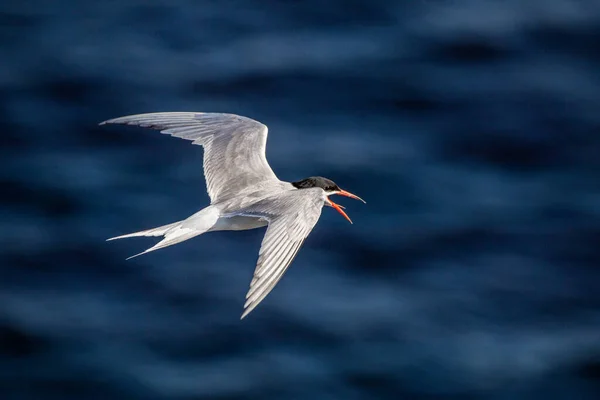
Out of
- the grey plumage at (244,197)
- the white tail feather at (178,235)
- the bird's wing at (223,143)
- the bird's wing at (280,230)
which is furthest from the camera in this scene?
the bird's wing at (223,143)

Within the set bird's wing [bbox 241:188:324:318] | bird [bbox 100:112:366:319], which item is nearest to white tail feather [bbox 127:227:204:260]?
bird [bbox 100:112:366:319]

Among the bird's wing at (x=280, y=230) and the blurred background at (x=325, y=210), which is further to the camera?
the blurred background at (x=325, y=210)

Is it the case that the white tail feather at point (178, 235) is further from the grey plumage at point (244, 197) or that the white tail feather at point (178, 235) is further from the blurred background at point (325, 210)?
the blurred background at point (325, 210)

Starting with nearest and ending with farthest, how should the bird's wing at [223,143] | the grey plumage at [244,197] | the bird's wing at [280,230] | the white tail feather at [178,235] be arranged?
the bird's wing at [280,230] → the grey plumage at [244,197] → the white tail feather at [178,235] → the bird's wing at [223,143]

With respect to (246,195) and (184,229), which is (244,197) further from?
(184,229)

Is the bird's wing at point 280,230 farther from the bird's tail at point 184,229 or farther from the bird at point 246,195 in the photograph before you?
the bird's tail at point 184,229

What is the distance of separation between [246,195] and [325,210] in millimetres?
4141

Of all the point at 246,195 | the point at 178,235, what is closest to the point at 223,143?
the point at 246,195

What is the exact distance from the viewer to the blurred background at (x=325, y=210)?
12398mm

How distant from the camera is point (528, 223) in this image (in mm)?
14219

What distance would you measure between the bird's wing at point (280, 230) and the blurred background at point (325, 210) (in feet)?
10.6

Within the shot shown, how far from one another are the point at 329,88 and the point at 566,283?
446cm

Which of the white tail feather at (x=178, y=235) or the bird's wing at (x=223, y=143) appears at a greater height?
the bird's wing at (x=223, y=143)

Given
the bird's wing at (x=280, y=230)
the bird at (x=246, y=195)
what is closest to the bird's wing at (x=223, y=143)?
the bird at (x=246, y=195)
